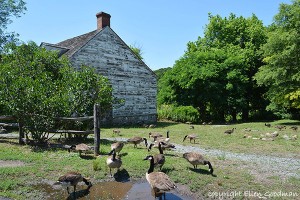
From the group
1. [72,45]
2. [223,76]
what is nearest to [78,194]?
[72,45]


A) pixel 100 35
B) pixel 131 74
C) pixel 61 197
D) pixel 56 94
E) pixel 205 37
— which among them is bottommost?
pixel 61 197

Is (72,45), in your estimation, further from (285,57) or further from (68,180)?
(68,180)

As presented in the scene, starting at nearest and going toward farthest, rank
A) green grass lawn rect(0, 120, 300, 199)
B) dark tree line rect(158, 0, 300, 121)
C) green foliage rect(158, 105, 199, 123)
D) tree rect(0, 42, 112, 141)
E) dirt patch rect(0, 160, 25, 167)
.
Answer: green grass lawn rect(0, 120, 300, 199) < dirt patch rect(0, 160, 25, 167) < tree rect(0, 42, 112, 141) < dark tree line rect(158, 0, 300, 121) < green foliage rect(158, 105, 199, 123)

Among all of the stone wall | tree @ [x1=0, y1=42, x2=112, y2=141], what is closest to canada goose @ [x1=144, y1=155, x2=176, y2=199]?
tree @ [x1=0, y1=42, x2=112, y2=141]

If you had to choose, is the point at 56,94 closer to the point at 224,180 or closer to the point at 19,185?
the point at 19,185

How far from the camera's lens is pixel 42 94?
14625mm

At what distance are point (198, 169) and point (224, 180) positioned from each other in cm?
142

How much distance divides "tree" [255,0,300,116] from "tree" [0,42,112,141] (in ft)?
67.5

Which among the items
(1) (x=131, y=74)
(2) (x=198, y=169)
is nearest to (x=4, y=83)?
(2) (x=198, y=169)

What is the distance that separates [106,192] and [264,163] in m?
6.81

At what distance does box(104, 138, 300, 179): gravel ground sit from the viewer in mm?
10469

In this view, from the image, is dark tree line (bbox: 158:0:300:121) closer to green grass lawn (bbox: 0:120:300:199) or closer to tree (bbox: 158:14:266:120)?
tree (bbox: 158:14:266:120)

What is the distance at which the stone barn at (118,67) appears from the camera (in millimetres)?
28406

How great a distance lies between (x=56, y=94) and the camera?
50.2 ft
